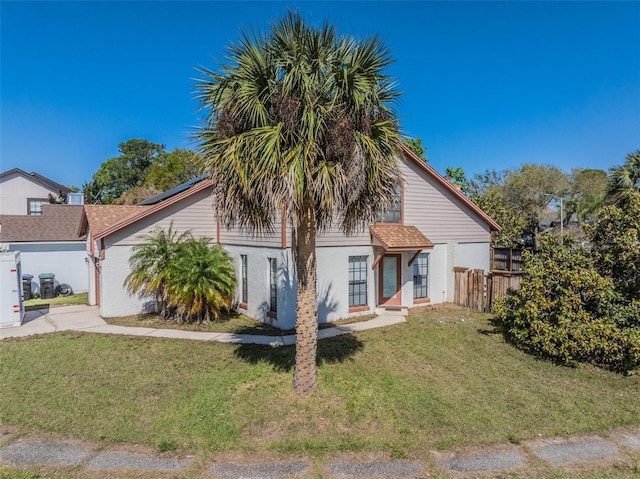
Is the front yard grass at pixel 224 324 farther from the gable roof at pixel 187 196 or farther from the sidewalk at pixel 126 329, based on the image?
the gable roof at pixel 187 196

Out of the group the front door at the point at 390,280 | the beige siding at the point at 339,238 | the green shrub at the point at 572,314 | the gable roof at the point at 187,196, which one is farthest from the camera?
the front door at the point at 390,280

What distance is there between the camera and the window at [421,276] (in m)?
14.7

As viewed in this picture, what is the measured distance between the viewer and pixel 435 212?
15062 millimetres

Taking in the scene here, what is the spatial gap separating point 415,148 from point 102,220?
25751 mm

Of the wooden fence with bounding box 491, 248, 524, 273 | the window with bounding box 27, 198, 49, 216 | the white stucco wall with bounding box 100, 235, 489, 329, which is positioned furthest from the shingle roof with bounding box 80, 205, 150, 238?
the window with bounding box 27, 198, 49, 216

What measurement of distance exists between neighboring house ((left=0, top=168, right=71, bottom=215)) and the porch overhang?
27.4 m

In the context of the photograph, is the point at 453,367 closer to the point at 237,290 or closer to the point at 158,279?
the point at 237,290

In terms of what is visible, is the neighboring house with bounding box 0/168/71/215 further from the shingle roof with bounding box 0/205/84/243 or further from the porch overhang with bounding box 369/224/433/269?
the porch overhang with bounding box 369/224/433/269

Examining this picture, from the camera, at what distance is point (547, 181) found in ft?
118

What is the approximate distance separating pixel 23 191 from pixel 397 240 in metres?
31.3

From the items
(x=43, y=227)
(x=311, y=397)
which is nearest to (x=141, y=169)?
(x=43, y=227)

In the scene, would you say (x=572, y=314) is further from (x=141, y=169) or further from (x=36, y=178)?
(x=141, y=169)

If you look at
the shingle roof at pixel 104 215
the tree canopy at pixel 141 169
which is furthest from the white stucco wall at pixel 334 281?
the tree canopy at pixel 141 169

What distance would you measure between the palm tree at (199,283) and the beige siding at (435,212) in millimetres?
7020
